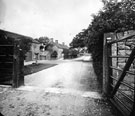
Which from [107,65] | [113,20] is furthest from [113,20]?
[107,65]

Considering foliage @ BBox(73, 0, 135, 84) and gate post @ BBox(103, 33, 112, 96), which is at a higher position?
foliage @ BBox(73, 0, 135, 84)

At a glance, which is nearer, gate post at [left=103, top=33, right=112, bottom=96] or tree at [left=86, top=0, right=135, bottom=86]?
gate post at [left=103, top=33, right=112, bottom=96]

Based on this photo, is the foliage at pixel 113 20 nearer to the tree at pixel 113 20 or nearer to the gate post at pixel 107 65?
the tree at pixel 113 20

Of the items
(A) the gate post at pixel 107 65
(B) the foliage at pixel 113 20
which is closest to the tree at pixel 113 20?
(B) the foliage at pixel 113 20

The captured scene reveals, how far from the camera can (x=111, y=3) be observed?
3.32 m

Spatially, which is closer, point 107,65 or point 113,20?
point 107,65

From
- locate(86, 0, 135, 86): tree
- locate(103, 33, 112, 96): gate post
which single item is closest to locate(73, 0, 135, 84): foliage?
locate(86, 0, 135, 86): tree

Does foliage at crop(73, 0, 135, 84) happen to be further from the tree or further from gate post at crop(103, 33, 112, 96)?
gate post at crop(103, 33, 112, 96)

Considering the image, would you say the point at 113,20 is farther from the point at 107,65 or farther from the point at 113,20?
the point at 107,65

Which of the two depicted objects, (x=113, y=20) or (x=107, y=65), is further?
(x=113, y=20)

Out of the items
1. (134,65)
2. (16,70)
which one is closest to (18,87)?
(16,70)

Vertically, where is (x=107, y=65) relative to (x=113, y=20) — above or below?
below

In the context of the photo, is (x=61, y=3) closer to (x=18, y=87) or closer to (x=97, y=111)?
(x=18, y=87)

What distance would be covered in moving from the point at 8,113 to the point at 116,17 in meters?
Answer: 4.21
